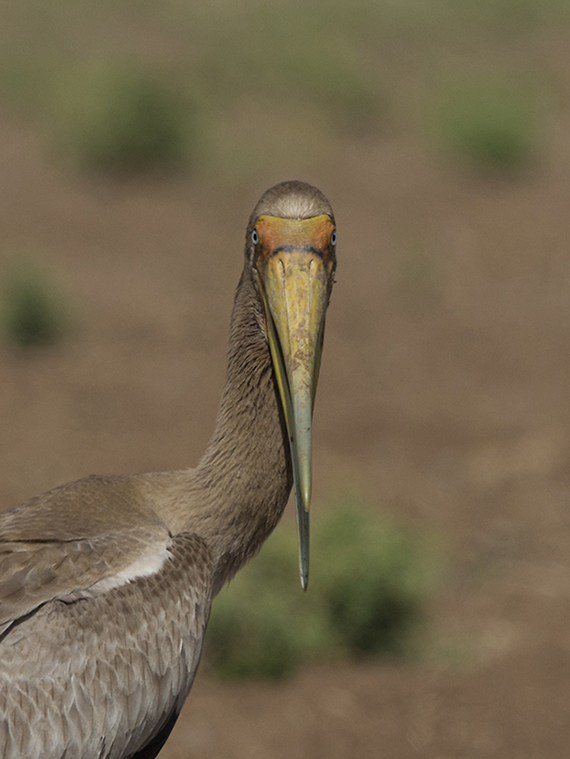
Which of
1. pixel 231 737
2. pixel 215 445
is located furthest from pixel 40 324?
pixel 215 445

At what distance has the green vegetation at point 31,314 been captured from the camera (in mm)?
11508

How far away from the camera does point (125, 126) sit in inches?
668

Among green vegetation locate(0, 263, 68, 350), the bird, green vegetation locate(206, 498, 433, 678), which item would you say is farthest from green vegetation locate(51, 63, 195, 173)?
the bird

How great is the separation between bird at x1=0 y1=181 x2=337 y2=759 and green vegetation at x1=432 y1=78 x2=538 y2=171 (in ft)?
47.4

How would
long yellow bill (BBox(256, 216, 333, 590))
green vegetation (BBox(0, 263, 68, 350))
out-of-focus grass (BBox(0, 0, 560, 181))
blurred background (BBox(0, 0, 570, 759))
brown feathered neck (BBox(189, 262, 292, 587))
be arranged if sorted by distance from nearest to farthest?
long yellow bill (BBox(256, 216, 333, 590)) < brown feathered neck (BBox(189, 262, 292, 587)) < blurred background (BBox(0, 0, 570, 759)) < green vegetation (BBox(0, 263, 68, 350)) < out-of-focus grass (BBox(0, 0, 560, 181))

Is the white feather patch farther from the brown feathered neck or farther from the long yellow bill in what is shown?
the long yellow bill

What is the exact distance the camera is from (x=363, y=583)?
711cm

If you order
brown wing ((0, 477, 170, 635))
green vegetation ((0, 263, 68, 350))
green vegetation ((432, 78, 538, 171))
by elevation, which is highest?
green vegetation ((432, 78, 538, 171))

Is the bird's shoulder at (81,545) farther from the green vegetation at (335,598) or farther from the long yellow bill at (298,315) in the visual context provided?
the green vegetation at (335,598)

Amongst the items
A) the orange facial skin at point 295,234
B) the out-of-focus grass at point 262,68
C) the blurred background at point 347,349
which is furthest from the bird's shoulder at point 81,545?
the out-of-focus grass at point 262,68

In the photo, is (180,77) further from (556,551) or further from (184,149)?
(556,551)

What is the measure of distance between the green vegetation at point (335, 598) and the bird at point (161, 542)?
2617 millimetres

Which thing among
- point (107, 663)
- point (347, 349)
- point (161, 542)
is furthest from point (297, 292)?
point (347, 349)

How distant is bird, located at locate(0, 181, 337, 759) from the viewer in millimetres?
3730
